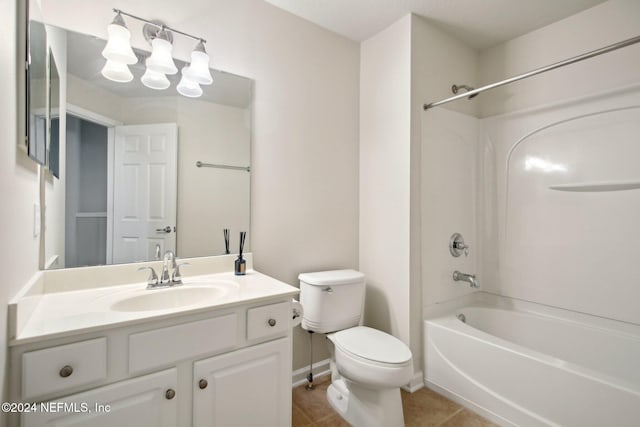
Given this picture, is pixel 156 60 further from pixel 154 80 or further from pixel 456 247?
pixel 456 247

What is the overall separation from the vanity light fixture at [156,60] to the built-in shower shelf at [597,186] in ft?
7.77

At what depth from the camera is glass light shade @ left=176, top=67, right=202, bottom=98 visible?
5.28ft

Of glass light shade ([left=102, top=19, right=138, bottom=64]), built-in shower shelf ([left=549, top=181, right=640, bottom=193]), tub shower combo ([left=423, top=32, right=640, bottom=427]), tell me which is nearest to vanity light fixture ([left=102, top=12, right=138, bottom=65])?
glass light shade ([left=102, top=19, right=138, bottom=64])

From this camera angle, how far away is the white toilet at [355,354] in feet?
4.91

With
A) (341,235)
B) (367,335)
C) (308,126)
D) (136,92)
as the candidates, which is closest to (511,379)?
(367,335)

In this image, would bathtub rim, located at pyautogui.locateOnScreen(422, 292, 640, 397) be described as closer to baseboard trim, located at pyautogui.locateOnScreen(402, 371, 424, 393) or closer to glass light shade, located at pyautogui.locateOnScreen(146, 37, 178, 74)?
baseboard trim, located at pyautogui.locateOnScreen(402, 371, 424, 393)

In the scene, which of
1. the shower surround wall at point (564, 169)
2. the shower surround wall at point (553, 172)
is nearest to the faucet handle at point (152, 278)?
the shower surround wall at point (553, 172)

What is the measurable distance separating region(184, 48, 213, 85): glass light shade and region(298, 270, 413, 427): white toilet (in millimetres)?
1276

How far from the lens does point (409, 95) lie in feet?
6.54

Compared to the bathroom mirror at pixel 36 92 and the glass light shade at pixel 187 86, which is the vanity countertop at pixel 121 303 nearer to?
the bathroom mirror at pixel 36 92

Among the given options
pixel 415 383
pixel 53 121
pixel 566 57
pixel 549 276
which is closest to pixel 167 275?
pixel 53 121

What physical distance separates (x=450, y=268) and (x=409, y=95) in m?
1.26

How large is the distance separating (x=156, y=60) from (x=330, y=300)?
159 centimetres

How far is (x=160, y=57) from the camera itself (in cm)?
148
